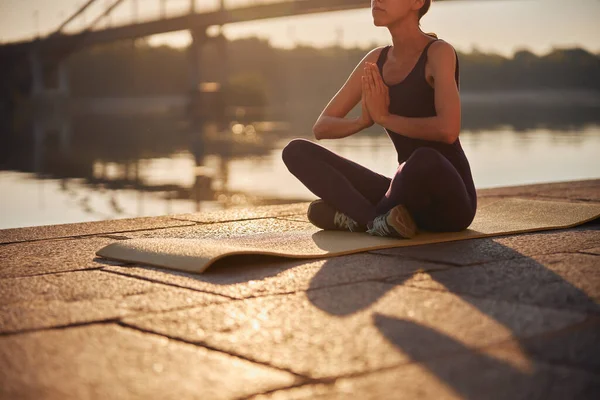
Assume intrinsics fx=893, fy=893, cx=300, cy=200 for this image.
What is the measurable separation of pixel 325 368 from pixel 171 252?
3.53 feet

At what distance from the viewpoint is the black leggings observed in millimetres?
2590

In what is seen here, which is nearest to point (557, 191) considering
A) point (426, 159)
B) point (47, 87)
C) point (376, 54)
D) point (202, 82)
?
point (376, 54)

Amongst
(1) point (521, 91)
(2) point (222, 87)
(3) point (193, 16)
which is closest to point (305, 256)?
(3) point (193, 16)

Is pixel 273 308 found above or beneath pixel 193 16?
A: beneath

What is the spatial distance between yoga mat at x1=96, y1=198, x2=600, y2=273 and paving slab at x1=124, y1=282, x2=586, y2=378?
439 mm

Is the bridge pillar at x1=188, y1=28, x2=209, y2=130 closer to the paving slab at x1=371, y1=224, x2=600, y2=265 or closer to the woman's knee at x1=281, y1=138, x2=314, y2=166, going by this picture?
the woman's knee at x1=281, y1=138, x2=314, y2=166

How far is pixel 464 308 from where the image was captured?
1.78 m

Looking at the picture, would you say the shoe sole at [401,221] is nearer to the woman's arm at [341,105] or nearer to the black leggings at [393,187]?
the black leggings at [393,187]

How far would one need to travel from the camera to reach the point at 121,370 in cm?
138

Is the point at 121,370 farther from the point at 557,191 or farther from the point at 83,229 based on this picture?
the point at 557,191

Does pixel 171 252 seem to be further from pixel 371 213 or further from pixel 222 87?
pixel 222 87

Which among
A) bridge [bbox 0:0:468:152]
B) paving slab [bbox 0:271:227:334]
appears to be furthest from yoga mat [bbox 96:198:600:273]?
bridge [bbox 0:0:468:152]

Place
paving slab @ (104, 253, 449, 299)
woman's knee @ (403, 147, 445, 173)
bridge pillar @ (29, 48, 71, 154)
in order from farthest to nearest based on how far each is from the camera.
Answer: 1. bridge pillar @ (29, 48, 71, 154)
2. woman's knee @ (403, 147, 445, 173)
3. paving slab @ (104, 253, 449, 299)

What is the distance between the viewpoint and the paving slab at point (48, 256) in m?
2.36
